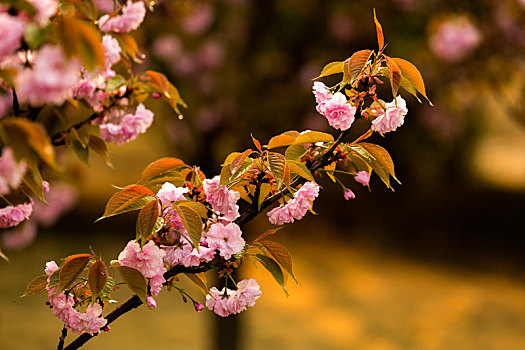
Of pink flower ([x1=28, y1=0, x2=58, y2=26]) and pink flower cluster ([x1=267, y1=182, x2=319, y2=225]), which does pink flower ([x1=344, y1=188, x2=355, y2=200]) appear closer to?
pink flower cluster ([x1=267, y1=182, x2=319, y2=225])

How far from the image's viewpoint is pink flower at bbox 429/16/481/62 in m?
3.39

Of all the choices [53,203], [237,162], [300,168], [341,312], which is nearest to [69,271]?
[237,162]

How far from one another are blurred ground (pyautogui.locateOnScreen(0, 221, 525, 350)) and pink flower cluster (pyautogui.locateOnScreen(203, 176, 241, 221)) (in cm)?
409

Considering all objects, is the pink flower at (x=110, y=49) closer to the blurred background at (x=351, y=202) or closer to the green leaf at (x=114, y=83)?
the green leaf at (x=114, y=83)

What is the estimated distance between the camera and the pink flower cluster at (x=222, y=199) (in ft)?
4.32

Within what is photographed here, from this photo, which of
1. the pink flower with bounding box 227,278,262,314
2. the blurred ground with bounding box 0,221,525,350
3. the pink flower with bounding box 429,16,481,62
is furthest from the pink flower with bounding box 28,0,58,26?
the blurred ground with bounding box 0,221,525,350

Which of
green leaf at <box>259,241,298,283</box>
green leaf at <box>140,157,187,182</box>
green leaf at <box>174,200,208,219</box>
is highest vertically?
green leaf at <box>140,157,187,182</box>

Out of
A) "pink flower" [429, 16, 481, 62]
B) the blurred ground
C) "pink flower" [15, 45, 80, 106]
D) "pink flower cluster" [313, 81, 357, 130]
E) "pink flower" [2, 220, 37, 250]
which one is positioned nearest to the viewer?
"pink flower" [15, 45, 80, 106]

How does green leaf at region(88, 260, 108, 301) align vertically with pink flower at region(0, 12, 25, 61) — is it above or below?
below

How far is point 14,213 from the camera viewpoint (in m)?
1.48

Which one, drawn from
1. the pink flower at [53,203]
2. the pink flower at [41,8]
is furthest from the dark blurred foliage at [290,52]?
the pink flower at [41,8]

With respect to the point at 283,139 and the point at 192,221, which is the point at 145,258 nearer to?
the point at 192,221

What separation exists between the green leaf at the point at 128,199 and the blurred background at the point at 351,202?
2.40 m

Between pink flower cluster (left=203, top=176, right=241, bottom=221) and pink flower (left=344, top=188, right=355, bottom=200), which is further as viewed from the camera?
pink flower (left=344, top=188, right=355, bottom=200)
